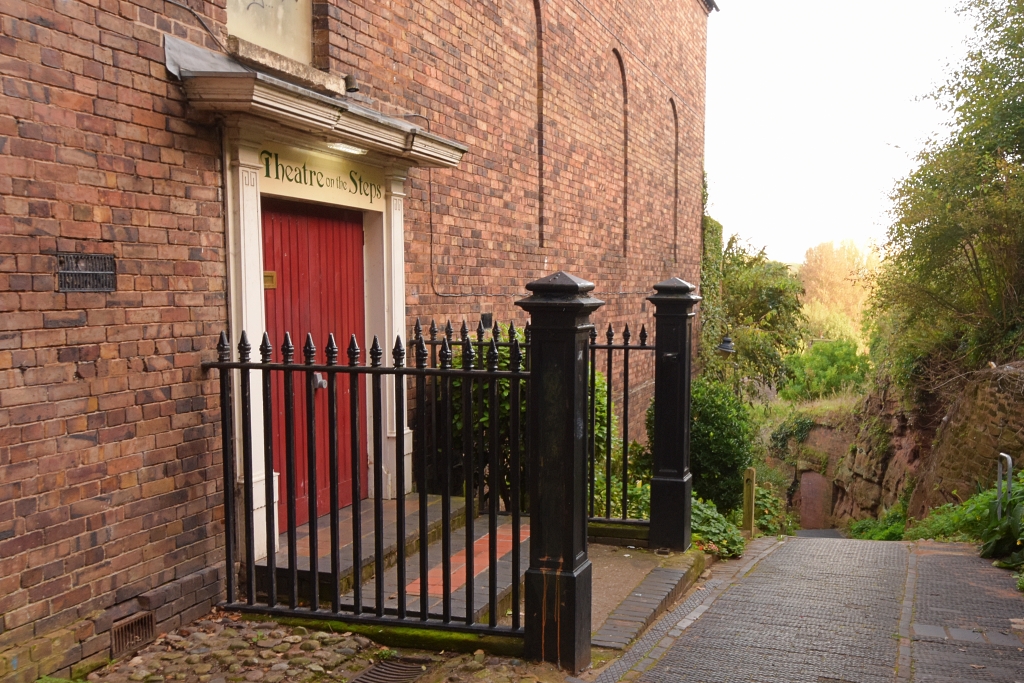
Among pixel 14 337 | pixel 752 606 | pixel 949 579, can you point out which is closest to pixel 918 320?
pixel 949 579

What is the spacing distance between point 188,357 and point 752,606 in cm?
382

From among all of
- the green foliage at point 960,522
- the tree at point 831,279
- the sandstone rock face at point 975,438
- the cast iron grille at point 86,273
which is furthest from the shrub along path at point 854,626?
the tree at point 831,279

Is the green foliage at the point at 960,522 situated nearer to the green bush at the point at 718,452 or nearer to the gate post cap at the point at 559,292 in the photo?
the green bush at the point at 718,452

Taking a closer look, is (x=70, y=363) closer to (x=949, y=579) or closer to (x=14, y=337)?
(x=14, y=337)

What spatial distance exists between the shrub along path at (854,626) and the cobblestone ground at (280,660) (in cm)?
73

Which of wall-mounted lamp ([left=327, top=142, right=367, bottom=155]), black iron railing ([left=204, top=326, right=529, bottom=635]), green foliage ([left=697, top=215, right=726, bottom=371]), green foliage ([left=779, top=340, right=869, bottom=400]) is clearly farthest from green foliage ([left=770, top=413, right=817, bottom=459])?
wall-mounted lamp ([left=327, top=142, right=367, bottom=155])

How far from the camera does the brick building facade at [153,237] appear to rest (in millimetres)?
3660

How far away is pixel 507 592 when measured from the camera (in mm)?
4914

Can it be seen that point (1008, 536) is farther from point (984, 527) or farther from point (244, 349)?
point (244, 349)

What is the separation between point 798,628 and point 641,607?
3.09ft

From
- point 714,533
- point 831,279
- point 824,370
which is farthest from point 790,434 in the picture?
point 831,279

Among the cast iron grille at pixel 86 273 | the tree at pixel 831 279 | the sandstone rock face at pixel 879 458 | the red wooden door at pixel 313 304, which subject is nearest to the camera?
the cast iron grille at pixel 86 273

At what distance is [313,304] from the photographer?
5.90 metres

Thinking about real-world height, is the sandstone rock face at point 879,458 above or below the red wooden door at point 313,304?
below
